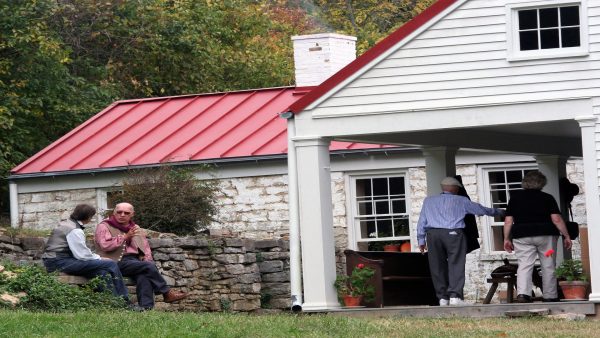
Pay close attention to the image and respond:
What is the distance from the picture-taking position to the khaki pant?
15.9 metres

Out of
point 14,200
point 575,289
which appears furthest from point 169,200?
point 575,289

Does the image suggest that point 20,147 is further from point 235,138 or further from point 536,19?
point 536,19

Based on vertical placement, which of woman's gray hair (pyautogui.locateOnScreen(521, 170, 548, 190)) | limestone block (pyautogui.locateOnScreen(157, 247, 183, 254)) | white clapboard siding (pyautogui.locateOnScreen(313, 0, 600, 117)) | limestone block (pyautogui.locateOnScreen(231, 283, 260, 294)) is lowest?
limestone block (pyautogui.locateOnScreen(231, 283, 260, 294))

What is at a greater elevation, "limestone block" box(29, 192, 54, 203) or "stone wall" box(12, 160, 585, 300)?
"limestone block" box(29, 192, 54, 203)

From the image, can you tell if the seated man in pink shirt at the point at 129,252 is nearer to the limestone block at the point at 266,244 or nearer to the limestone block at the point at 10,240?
the limestone block at the point at 10,240

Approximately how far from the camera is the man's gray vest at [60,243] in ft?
52.6

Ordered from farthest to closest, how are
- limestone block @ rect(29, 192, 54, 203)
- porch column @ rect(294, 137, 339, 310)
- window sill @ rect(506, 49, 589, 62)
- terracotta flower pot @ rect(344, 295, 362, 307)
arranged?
limestone block @ rect(29, 192, 54, 203), terracotta flower pot @ rect(344, 295, 362, 307), porch column @ rect(294, 137, 339, 310), window sill @ rect(506, 49, 589, 62)

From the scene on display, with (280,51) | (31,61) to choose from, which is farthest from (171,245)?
(280,51)

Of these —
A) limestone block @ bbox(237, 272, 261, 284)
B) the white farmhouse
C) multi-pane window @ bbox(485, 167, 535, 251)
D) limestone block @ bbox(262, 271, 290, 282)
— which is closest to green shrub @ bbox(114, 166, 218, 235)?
limestone block @ bbox(237, 272, 261, 284)

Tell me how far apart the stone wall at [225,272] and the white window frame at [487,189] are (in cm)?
327

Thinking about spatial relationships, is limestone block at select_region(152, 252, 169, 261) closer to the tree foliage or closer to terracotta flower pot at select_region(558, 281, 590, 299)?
terracotta flower pot at select_region(558, 281, 590, 299)

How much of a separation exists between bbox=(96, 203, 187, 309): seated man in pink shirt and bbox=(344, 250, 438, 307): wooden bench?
2.30 m

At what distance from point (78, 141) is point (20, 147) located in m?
3.11

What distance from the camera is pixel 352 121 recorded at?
16.5 m
